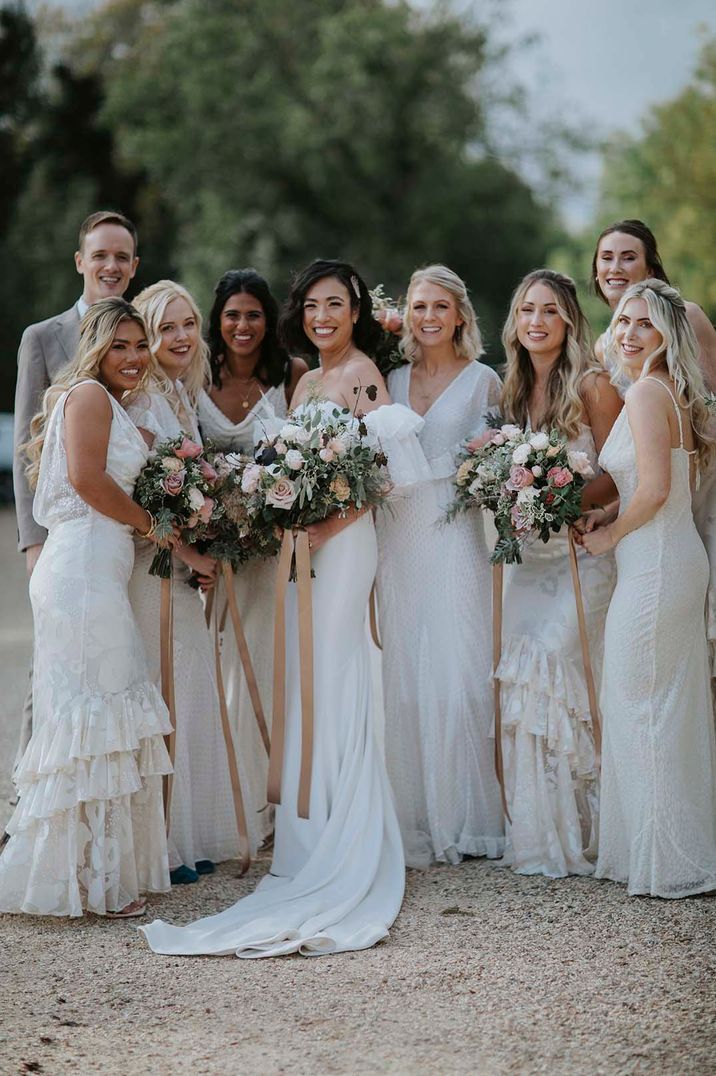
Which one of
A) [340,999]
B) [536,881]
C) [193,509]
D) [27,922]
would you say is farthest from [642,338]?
[27,922]

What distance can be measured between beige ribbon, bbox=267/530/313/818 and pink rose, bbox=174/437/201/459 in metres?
0.56

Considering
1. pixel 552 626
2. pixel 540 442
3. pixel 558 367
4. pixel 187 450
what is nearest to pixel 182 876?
pixel 187 450

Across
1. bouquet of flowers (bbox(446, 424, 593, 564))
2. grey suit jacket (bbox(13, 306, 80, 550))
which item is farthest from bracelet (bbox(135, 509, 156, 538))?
bouquet of flowers (bbox(446, 424, 593, 564))

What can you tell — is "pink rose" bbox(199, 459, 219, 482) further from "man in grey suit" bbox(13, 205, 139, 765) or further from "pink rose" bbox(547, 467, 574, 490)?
"pink rose" bbox(547, 467, 574, 490)

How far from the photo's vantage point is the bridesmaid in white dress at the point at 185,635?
623cm

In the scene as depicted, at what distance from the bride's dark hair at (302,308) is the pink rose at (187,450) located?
0.95 metres

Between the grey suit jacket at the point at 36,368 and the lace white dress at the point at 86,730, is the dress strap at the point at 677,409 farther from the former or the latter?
the grey suit jacket at the point at 36,368

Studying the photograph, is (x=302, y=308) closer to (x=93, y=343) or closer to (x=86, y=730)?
(x=93, y=343)

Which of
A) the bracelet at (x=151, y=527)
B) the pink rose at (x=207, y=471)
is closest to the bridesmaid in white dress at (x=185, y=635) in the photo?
the bracelet at (x=151, y=527)

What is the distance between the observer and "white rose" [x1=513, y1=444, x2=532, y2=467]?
5.91 meters

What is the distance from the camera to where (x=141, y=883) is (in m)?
5.88

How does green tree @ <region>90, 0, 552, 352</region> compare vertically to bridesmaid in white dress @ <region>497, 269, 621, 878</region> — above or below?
above

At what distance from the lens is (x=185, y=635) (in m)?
6.43

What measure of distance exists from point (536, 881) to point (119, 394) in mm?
2979
